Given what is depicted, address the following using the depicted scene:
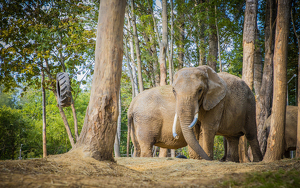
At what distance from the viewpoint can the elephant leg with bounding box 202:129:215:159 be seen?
19.8 ft

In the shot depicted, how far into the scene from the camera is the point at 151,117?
23.1 feet

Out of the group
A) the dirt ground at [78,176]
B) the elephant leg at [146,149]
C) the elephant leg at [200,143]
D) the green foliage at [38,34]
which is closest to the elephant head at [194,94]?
the elephant leg at [200,143]

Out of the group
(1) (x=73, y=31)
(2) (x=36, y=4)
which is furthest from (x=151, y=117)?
(2) (x=36, y=4)

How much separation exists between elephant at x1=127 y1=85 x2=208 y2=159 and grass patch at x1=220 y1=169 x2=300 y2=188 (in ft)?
14.4

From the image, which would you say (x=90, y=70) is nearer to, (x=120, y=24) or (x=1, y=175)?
(x=120, y=24)

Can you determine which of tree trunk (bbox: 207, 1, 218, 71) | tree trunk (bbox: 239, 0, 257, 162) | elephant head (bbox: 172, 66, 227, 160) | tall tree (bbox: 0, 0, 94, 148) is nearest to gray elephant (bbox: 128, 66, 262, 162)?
elephant head (bbox: 172, 66, 227, 160)

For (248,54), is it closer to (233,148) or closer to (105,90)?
(233,148)

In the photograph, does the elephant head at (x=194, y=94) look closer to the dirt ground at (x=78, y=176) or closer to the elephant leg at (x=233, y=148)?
the dirt ground at (x=78, y=176)

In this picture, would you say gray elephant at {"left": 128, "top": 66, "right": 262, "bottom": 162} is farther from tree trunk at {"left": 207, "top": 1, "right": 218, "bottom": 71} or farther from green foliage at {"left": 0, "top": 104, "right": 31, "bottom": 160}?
green foliage at {"left": 0, "top": 104, "right": 31, "bottom": 160}

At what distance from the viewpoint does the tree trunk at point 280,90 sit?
19.3ft

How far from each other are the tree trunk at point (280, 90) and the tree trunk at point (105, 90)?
3.96m

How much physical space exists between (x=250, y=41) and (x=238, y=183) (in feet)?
22.9

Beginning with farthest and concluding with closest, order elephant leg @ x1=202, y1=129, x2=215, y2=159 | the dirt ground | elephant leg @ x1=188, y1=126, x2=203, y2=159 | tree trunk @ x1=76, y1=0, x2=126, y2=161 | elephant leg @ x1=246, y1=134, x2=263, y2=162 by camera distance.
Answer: elephant leg @ x1=246, y1=134, x2=263, y2=162, elephant leg @ x1=188, y1=126, x2=203, y2=159, elephant leg @ x1=202, y1=129, x2=215, y2=159, tree trunk @ x1=76, y1=0, x2=126, y2=161, the dirt ground

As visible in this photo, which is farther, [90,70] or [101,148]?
[90,70]
